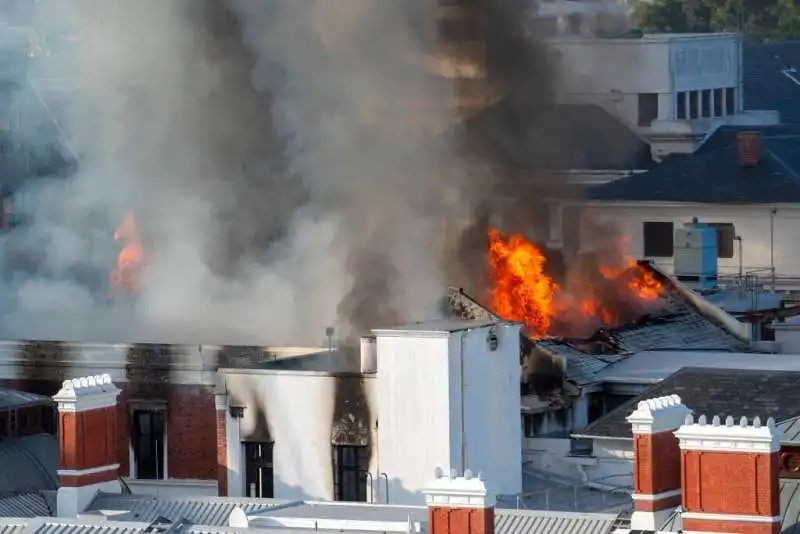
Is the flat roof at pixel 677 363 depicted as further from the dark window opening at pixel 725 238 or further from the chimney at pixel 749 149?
the chimney at pixel 749 149

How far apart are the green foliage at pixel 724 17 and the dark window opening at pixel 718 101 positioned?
129ft

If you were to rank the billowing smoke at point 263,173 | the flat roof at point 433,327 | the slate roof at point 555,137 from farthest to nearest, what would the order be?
the slate roof at point 555,137 < the billowing smoke at point 263,173 < the flat roof at point 433,327

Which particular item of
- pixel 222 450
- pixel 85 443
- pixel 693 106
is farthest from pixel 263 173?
pixel 693 106

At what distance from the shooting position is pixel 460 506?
44188mm

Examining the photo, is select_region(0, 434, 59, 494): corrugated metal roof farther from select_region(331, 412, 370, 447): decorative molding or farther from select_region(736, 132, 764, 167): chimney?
select_region(736, 132, 764, 167): chimney

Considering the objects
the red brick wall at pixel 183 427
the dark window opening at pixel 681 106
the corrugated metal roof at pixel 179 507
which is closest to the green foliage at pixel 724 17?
the dark window opening at pixel 681 106

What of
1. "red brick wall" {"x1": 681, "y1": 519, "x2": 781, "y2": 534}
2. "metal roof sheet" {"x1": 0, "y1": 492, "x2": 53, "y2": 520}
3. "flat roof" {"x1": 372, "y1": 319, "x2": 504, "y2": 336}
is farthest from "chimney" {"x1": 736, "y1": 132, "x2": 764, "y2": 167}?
"red brick wall" {"x1": 681, "y1": 519, "x2": 781, "y2": 534}

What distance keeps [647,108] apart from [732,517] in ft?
227

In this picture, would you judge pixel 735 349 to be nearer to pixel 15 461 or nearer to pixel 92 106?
pixel 15 461

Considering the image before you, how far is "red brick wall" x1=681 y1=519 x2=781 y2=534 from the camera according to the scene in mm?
43281

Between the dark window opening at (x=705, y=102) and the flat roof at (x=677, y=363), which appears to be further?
the dark window opening at (x=705, y=102)

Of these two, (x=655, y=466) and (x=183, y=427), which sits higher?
(x=183, y=427)

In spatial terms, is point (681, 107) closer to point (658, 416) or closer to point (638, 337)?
point (638, 337)

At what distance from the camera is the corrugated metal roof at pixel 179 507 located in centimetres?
5053
